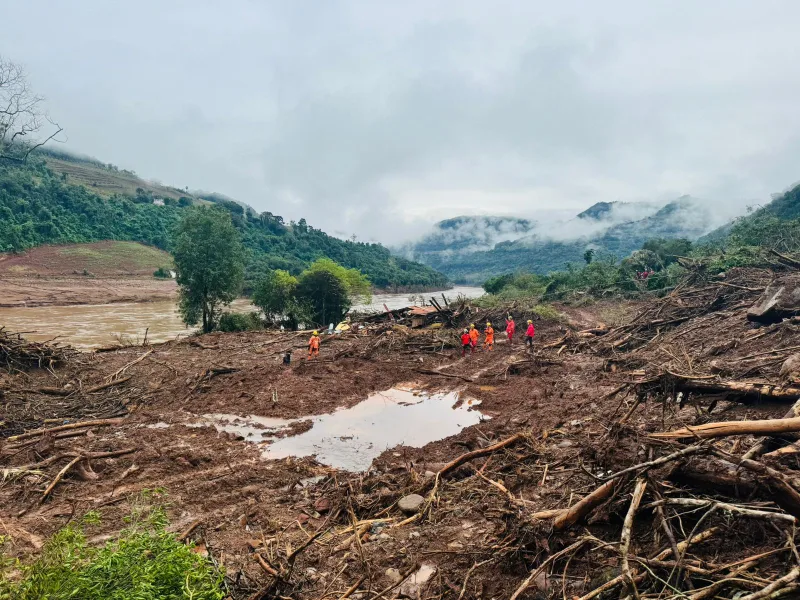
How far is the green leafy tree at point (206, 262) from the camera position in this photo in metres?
23.8

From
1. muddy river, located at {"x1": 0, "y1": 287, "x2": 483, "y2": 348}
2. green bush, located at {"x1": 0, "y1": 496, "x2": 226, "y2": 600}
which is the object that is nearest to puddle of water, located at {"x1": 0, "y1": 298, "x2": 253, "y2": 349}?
muddy river, located at {"x1": 0, "y1": 287, "x2": 483, "y2": 348}

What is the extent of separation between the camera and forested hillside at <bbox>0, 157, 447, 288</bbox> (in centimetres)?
5894

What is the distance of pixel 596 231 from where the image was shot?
547 ft

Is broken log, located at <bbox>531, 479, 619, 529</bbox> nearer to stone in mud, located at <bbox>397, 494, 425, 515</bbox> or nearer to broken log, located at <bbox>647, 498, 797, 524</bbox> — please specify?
broken log, located at <bbox>647, 498, 797, 524</bbox>

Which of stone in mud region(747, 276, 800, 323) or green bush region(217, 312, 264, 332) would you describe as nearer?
stone in mud region(747, 276, 800, 323)

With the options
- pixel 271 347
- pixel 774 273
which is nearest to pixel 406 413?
pixel 271 347

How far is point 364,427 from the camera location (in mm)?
10008

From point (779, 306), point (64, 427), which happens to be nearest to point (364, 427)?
point (64, 427)

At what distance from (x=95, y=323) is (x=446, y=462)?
3146 cm

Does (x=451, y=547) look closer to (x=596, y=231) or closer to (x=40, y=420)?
(x=40, y=420)

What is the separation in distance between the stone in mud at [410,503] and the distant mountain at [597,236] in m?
123

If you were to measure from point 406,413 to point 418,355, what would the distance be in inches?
213

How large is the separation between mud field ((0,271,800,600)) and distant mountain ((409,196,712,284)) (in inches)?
4578

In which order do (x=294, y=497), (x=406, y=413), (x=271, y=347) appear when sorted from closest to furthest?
(x=294, y=497) < (x=406, y=413) < (x=271, y=347)
